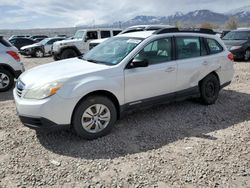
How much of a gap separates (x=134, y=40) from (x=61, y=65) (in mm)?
1420

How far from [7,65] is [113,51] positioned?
4.22 m

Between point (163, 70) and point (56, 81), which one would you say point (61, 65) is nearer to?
point (56, 81)

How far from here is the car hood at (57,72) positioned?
3908 mm

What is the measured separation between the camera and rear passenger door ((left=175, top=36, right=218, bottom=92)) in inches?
200

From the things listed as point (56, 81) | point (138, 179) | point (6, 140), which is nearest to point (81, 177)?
point (138, 179)

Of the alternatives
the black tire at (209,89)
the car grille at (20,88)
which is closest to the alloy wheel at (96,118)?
the car grille at (20,88)

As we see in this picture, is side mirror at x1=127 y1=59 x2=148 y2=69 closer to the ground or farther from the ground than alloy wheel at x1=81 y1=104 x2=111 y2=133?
farther from the ground

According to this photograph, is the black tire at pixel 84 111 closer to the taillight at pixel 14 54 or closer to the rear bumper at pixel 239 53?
the taillight at pixel 14 54

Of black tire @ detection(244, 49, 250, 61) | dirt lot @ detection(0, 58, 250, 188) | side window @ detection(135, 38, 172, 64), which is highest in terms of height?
side window @ detection(135, 38, 172, 64)

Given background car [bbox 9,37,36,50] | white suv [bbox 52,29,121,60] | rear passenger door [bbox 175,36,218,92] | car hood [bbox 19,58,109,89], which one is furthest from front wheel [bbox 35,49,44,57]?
rear passenger door [bbox 175,36,218,92]

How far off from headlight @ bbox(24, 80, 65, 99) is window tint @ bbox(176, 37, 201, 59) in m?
2.46

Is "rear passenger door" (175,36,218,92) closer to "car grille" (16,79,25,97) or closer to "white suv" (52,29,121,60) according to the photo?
"car grille" (16,79,25,97)

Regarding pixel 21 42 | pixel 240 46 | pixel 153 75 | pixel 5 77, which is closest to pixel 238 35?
pixel 240 46

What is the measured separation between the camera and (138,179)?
10.4ft
